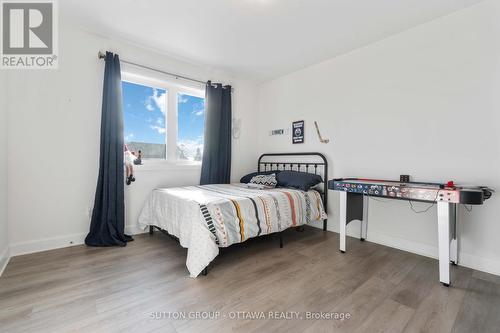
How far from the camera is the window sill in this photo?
3045 mm

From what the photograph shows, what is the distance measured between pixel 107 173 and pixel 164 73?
4.99 ft

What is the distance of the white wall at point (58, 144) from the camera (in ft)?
7.55

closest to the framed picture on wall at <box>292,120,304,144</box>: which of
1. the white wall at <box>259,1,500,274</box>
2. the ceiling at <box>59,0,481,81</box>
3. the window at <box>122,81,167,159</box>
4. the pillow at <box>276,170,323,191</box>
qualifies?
the white wall at <box>259,1,500,274</box>

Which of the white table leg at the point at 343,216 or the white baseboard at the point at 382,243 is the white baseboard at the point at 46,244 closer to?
the white baseboard at the point at 382,243

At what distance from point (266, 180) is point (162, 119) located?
1721 mm

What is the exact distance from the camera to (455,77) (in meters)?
2.23

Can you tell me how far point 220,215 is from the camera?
6.77ft

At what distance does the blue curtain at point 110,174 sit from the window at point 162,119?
27cm

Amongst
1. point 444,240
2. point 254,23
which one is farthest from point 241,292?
point 254,23

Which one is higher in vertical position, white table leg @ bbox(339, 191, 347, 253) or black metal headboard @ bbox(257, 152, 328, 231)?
black metal headboard @ bbox(257, 152, 328, 231)

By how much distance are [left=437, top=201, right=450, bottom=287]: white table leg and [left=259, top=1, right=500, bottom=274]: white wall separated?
1.90ft

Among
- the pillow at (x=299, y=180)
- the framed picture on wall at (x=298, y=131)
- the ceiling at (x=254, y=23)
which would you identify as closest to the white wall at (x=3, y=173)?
the ceiling at (x=254, y=23)

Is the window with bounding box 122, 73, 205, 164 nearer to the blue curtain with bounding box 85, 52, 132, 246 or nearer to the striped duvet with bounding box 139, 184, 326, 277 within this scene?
the blue curtain with bounding box 85, 52, 132, 246

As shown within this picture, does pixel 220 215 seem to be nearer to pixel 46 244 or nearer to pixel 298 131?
pixel 46 244
